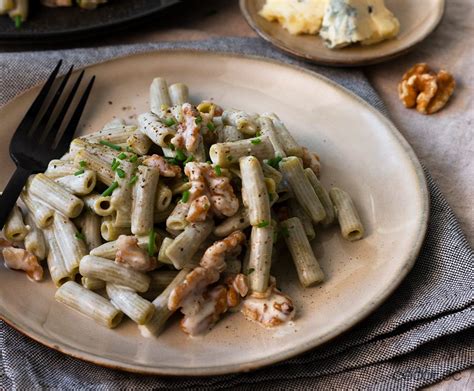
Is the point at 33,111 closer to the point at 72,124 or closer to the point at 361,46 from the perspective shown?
the point at 72,124

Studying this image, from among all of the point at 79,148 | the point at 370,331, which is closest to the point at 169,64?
the point at 79,148

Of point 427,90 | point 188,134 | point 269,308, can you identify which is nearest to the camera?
point 269,308

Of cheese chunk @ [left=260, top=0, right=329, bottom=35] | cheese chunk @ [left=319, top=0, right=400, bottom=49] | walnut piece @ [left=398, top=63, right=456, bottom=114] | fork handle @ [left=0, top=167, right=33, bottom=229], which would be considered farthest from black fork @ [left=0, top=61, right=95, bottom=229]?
walnut piece @ [left=398, top=63, right=456, bottom=114]

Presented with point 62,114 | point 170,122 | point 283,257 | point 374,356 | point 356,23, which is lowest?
point 374,356

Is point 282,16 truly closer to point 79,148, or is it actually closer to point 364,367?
point 79,148

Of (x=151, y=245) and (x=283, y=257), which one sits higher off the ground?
(x=151, y=245)

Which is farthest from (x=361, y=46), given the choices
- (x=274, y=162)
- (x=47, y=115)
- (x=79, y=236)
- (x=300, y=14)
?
(x=79, y=236)

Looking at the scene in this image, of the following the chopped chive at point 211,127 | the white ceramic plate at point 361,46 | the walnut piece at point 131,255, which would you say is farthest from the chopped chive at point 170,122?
the white ceramic plate at point 361,46
